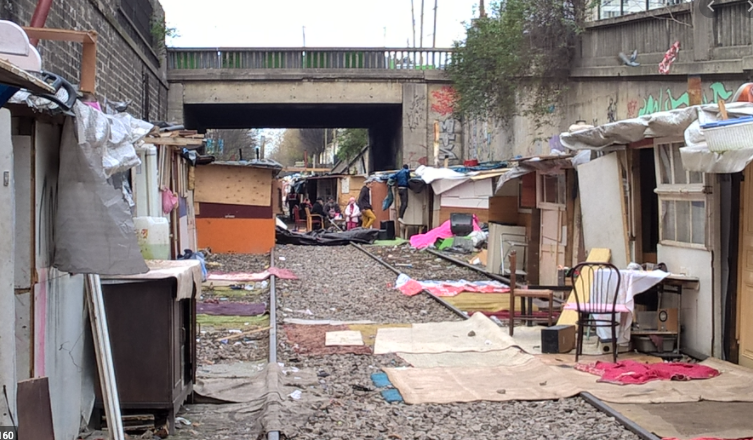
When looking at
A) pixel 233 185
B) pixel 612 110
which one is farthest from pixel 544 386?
pixel 233 185

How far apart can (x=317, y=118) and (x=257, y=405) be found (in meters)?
29.9

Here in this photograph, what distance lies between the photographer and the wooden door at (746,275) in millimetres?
7871

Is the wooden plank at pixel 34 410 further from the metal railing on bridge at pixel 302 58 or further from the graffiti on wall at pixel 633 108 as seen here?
the metal railing on bridge at pixel 302 58

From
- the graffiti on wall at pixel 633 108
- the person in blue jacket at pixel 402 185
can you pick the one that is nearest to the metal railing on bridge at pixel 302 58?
the person in blue jacket at pixel 402 185

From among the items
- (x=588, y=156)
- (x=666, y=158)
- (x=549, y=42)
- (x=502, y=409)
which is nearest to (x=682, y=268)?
(x=666, y=158)

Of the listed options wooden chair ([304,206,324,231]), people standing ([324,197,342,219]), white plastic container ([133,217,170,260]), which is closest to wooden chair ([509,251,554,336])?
white plastic container ([133,217,170,260])

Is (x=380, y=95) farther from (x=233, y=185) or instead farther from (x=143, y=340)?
(x=143, y=340)

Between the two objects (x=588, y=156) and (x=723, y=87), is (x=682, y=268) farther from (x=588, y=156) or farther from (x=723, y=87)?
(x=723, y=87)

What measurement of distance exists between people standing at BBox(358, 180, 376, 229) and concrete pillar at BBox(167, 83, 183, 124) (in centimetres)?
881

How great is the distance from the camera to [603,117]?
60.4ft

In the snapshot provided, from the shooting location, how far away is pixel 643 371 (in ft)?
25.0

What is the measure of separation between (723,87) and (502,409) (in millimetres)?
8343

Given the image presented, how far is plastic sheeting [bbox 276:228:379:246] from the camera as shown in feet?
89.9

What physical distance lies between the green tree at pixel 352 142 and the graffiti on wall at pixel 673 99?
37.4 metres
